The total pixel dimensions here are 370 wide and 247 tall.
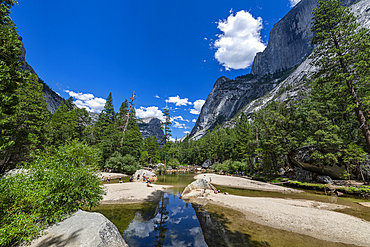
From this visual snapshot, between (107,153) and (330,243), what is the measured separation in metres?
40.6

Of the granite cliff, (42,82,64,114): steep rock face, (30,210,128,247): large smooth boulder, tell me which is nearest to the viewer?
(30,210,128,247): large smooth boulder

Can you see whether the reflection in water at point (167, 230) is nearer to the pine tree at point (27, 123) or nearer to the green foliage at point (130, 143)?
the pine tree at point (27, 123)

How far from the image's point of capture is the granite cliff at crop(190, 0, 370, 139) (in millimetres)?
132875

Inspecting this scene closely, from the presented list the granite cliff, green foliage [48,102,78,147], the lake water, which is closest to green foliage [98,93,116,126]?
green foliage [48,102,78,147]

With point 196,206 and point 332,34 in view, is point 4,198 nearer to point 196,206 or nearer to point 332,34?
point 196,206

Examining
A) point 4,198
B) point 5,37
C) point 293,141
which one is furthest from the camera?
point 293,141

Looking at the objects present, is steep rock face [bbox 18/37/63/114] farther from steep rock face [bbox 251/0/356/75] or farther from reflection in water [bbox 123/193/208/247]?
steep rock face [bbox 251/0/356/75]

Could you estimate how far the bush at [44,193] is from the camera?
4.46 metres

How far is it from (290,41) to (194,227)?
657 ft

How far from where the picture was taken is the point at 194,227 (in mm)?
9375

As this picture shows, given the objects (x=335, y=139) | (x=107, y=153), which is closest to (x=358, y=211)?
(x=335, y=139)

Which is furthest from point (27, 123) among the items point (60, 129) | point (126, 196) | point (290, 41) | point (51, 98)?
point (290, 41)

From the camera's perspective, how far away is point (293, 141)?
2481 cm

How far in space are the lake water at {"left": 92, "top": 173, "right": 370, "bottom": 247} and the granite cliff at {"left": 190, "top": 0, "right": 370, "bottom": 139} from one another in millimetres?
115326
